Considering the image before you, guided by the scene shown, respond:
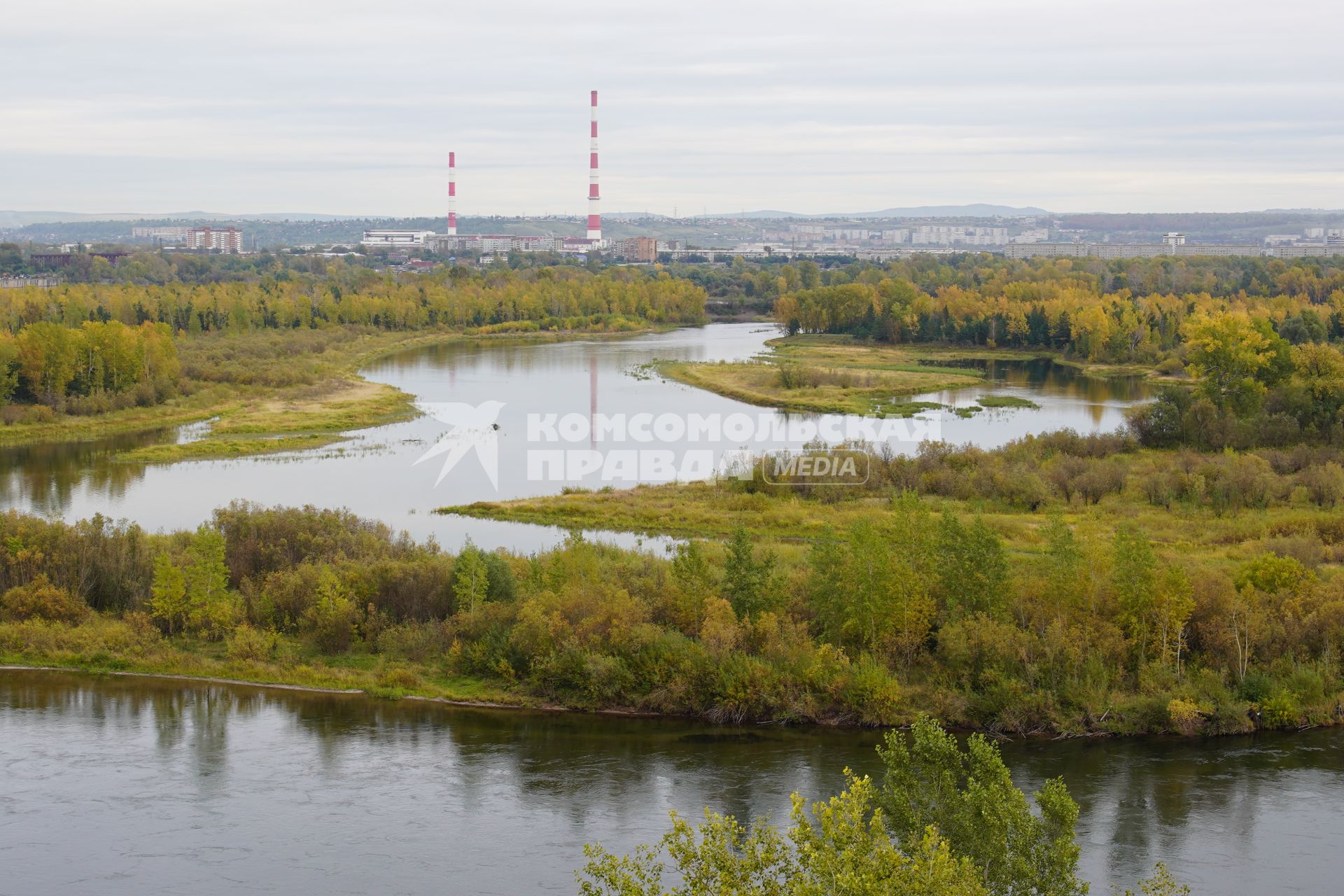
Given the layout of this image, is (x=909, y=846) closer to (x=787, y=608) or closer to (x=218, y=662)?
(x=787, y=608)

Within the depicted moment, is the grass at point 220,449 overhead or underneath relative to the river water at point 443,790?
overhead

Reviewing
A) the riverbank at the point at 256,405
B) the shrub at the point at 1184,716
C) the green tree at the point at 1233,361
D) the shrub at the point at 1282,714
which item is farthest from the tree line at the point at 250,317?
the shrub at the point at 1282,714

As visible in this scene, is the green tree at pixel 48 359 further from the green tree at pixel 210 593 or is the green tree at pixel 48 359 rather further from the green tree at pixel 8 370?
the green tree at pixel 210 593

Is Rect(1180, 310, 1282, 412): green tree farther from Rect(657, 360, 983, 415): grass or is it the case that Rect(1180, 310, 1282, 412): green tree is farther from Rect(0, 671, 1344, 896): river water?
Rect(0, 671, 1344, 896): river water

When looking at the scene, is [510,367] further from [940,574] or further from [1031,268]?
[1031,268]

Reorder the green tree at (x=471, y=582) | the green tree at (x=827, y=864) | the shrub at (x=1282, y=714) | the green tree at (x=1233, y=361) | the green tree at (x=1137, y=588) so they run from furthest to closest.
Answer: the green tree at (x=1233, y=361) → the green tree at (x=471, y=582) → the green tree at (x=1137, y=588) → the shrub at (x=1282, y=714) → the green tree at (x=827, y=864)

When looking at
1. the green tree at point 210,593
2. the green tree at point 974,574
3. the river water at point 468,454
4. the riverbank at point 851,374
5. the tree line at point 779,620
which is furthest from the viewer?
the riverbank at point 851,374

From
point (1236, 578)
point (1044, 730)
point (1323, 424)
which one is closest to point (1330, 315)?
point (1323, 424)
